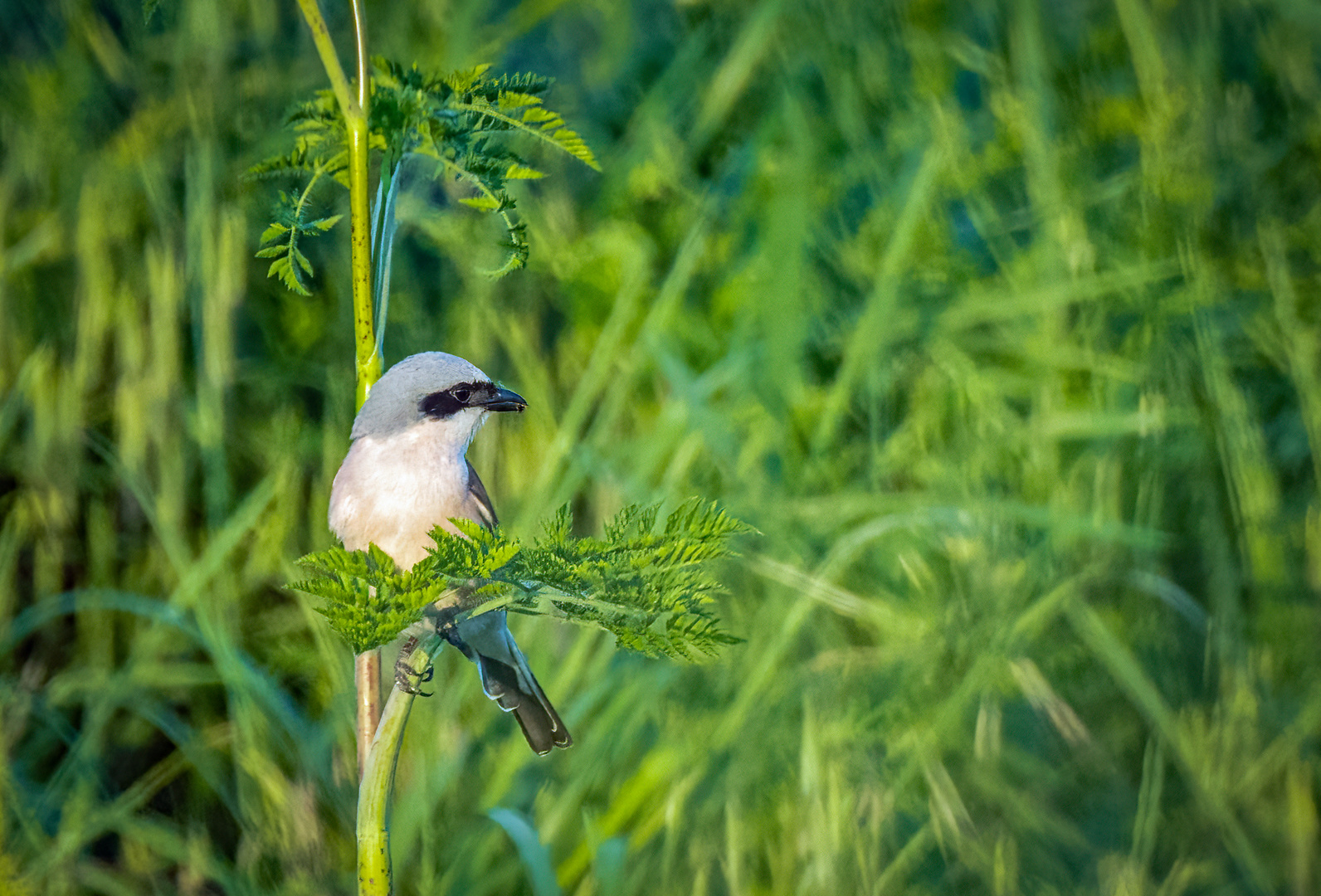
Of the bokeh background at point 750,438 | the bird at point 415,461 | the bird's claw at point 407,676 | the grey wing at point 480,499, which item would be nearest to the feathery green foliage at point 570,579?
the bird's claw at point 407,676

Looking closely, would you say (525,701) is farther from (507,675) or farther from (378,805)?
(378,805)

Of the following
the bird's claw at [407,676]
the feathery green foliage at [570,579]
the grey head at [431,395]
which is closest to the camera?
the feathery green foliage at [570,579]

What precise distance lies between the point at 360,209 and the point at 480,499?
83 centimetres

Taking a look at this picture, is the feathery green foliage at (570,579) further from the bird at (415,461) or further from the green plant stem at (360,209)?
Result: the bird at (415,461)

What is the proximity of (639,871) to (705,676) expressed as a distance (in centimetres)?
47

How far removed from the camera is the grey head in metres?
1.20

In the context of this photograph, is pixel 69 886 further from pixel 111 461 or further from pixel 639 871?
pixel 639 871

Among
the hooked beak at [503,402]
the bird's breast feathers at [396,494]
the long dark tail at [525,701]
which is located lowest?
the long dark tail at [525,701]

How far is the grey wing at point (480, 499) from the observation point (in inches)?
60.1

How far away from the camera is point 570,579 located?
93cm

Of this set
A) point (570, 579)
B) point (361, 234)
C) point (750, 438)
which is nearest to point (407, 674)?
point (570, 579)

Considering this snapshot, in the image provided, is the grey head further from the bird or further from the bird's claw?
the bird's claw

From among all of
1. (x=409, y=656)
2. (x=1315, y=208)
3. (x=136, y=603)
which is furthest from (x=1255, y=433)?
(x=136, y=603)

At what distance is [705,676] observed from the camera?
7.95 feet
